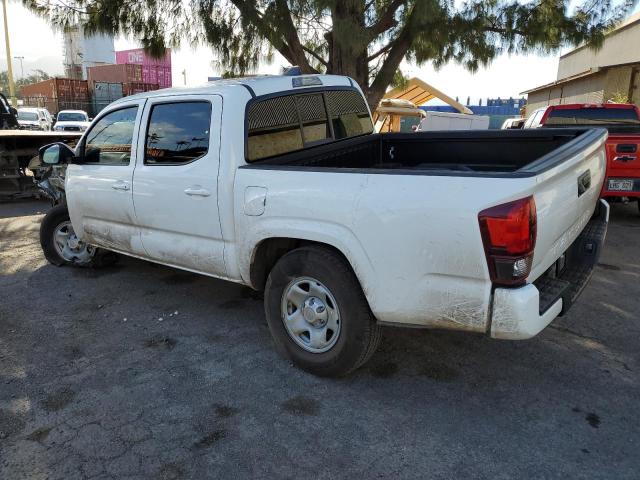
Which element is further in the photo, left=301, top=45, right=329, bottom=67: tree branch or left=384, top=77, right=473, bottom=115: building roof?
left=384, top=77, right=473, bottom=115: building roof

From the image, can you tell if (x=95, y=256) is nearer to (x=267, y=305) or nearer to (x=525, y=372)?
(x=267, y=305)

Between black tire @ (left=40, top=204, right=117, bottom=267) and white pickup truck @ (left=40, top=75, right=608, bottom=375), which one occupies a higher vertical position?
white pickup truck @ (left=40, top=75, right=608, bottom=375)

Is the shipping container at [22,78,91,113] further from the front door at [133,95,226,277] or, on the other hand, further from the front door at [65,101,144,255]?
the front door at [133,95,226,277]

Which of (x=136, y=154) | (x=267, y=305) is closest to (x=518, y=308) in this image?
(x=267, y=305)

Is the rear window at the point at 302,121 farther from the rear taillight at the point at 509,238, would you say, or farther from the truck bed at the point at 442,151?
the rear taillight at the point at 509,238

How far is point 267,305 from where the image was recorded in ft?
11.7

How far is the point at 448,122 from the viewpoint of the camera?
19.7 metres

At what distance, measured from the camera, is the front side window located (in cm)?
446

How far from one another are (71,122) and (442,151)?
75.8ft

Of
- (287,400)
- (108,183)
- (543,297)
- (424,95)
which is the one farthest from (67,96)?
(543,297)

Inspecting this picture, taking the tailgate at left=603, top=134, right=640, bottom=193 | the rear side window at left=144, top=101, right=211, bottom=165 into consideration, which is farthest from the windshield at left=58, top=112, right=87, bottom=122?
the tailgate at left=603, top=134, right=640, bottom=193

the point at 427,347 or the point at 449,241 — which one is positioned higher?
the point at 449,241

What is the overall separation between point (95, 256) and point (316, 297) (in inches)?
132

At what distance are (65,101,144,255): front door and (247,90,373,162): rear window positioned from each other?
1185mm
